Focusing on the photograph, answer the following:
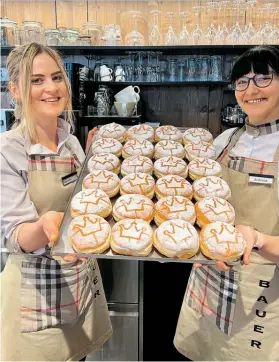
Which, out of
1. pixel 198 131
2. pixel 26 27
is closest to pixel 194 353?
pixel 198 131

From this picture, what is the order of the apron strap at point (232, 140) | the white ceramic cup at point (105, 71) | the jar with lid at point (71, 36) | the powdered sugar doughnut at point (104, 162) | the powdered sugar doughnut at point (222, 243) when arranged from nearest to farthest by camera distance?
the powdered sugar doughnut at point (222, 243) < the powdered sugar doughnut at point (104, 162) < the apron strap at point (232, 140) < the jar with lid at point (71, 36) < the white ceramic cup at point (105, 71)

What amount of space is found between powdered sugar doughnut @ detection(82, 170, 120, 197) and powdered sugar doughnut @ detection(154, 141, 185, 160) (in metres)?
0.26

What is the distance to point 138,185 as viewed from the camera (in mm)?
1308

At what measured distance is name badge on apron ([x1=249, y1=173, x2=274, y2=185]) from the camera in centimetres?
129

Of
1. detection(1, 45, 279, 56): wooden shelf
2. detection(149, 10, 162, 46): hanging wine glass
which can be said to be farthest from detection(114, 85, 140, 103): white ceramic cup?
detection(149, 10, 162, 46): hanging wine glass

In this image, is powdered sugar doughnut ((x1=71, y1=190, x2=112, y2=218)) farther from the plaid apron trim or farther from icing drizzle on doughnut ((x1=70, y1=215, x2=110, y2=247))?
the plaid apron trim

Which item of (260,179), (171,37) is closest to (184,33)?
(171,37)

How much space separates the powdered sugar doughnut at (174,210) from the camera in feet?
3.92

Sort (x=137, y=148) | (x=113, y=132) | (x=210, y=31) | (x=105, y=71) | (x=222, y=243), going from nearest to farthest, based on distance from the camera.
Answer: (x=222, y=243) < (x=137, y=148) < (x=113, y=132) < (x=210, y=31) < (x=105, y=71)

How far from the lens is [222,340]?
141 centimetres

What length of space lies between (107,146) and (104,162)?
0.38 ft

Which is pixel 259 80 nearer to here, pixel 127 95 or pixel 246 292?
pixel 246 292

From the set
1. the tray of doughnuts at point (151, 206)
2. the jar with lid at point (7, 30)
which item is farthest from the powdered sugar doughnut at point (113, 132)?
the jar with lid at point (7, 30)

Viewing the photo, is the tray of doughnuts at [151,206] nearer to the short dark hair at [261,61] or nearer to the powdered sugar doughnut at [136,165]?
the powdered sugar doughnut at [136,165]
